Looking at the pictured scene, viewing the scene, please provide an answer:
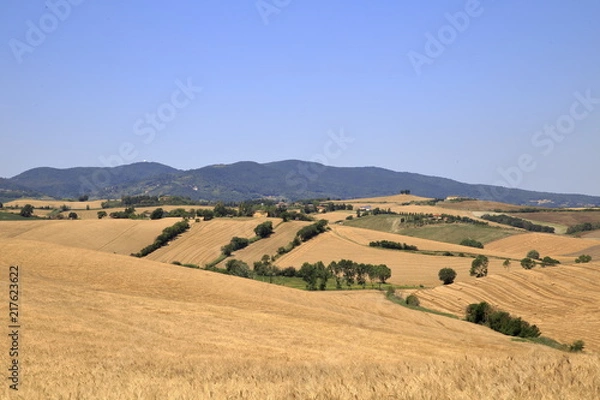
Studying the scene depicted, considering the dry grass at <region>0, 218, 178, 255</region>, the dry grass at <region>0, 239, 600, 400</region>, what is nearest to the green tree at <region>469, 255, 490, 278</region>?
the dry grass at <region>0, 239, 600, 400</region>

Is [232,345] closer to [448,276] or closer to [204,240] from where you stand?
[448,276]

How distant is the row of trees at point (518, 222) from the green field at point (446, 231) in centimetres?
2245

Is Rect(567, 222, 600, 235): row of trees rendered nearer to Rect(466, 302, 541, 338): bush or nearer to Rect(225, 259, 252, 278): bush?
Rect(225, 259, 252, 278): bush

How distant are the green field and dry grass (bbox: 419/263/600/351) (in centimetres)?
5485

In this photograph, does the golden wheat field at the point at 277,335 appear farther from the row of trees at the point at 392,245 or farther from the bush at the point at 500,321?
the row of trees at the point at 392,245

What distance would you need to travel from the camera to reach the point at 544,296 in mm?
64750

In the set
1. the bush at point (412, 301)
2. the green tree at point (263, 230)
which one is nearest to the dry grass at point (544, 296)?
the bush at point (412, 301)

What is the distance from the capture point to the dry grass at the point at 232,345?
11148 mm

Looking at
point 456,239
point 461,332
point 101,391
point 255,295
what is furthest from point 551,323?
point 456,239

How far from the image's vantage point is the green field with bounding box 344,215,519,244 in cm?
13138

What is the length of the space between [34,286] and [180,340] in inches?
599

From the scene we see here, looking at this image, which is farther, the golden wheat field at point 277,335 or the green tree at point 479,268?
the green tree at point 479,268

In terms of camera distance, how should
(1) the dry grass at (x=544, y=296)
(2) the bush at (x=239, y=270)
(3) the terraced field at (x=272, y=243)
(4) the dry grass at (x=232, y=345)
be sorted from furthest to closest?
(3) the terraced field at (x=272, y=243) < (2) the bush at (x=239, y=270) < (1) the dry grass at (x=544, y=296) < (4) the dry grass at (x=232, y=345)

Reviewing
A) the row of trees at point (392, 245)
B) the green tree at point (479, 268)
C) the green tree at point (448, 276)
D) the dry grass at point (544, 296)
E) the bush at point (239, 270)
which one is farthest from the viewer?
the row of trees at point (392, 245)
